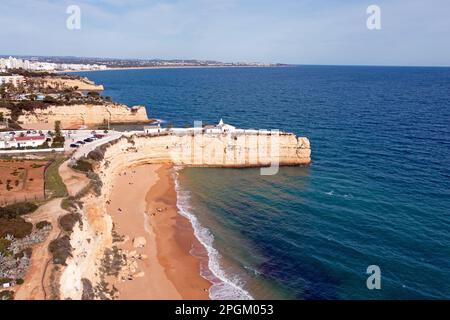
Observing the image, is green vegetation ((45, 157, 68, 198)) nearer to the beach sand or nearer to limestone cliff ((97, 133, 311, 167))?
the beach sand

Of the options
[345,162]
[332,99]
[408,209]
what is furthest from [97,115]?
[332,99]

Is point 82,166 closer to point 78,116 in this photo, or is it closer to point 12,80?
point 78,116

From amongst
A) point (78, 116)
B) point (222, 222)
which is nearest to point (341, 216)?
point (222, 222)

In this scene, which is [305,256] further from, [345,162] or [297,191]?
[345,162]

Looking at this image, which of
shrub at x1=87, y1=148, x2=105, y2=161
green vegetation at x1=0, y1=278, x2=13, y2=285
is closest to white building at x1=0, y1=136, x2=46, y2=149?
shrub at x1=87, y1=148, x2=105, y2=161

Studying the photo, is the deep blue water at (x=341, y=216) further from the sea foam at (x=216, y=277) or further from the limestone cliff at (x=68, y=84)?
the limestone cliff at (x=68, y=84)
